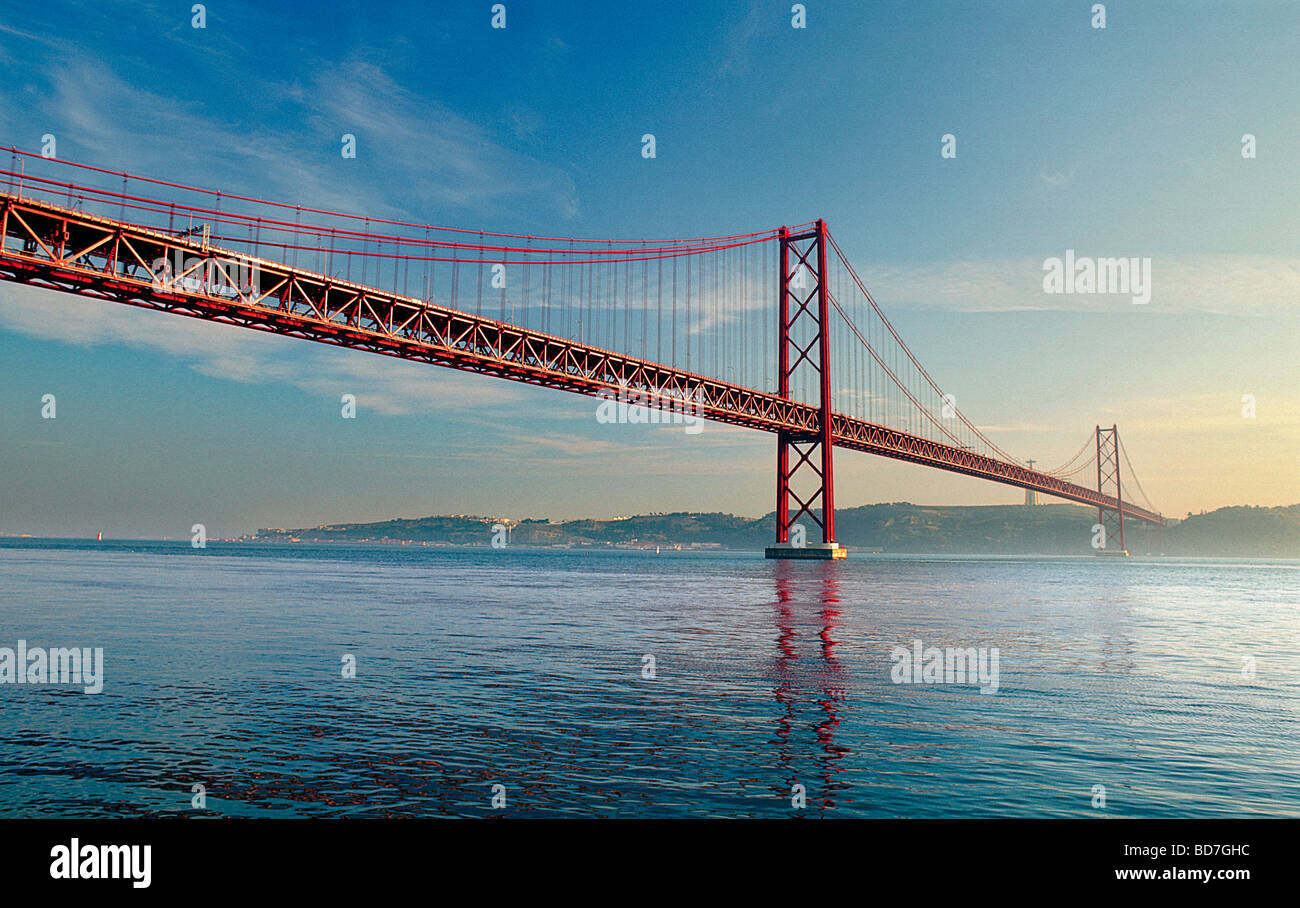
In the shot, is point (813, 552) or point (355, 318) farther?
point (813, 552)

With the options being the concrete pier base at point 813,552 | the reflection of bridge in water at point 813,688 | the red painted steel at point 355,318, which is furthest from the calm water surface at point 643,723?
the concrete pier base at point 813,552

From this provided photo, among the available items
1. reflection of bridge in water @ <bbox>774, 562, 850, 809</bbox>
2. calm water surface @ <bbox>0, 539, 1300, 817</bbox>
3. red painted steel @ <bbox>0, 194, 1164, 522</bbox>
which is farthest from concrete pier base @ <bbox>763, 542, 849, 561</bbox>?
calm water surface @ <bbox>0, 539, 1300, 817</bbox>

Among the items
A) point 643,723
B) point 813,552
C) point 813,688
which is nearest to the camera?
point 643,723

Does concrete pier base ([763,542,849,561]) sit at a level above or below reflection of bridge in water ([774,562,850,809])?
below

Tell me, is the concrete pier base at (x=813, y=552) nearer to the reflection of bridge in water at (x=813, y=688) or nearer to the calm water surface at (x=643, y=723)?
the reflection of bridge in water at (x=813, y=688)

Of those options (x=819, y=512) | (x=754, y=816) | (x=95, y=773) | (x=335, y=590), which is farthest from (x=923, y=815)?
(x=819, y=512)

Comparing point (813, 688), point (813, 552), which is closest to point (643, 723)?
point (813, 688)

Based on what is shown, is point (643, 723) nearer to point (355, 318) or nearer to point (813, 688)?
point (813, 688)

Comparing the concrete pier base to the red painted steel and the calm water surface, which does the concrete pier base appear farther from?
the calm water surface
